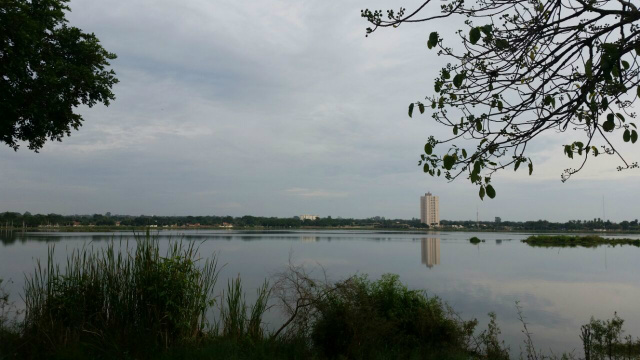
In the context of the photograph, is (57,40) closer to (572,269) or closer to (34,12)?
(34,12)

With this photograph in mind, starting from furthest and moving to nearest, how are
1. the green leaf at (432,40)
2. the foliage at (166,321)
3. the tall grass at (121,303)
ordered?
the tall grass at (121,303), the foliage at (166,321), the green leaf at (432,40)

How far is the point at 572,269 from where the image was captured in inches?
1166

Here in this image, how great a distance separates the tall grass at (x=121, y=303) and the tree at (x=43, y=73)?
3549 mm

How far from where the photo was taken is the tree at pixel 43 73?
7.93 metres

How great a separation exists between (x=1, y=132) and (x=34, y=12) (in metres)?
2.56

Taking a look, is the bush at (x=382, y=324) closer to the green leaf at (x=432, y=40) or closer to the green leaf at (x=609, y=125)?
the green leaf at (x=432, y=40)

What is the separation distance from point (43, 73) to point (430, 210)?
13061 centimetres

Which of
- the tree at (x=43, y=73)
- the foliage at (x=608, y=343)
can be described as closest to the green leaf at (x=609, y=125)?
the foliage at (x=608, y=343)

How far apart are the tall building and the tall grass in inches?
4939

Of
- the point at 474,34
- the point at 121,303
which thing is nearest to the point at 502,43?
the point at 474,34

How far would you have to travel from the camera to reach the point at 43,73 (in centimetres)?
862

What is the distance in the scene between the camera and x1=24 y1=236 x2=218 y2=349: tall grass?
6.22 metres

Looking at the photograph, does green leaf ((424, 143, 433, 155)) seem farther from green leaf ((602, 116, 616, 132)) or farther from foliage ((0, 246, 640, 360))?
foliage ((0, 246, 640, 360))

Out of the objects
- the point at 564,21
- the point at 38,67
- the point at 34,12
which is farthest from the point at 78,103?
the point at 564,21
